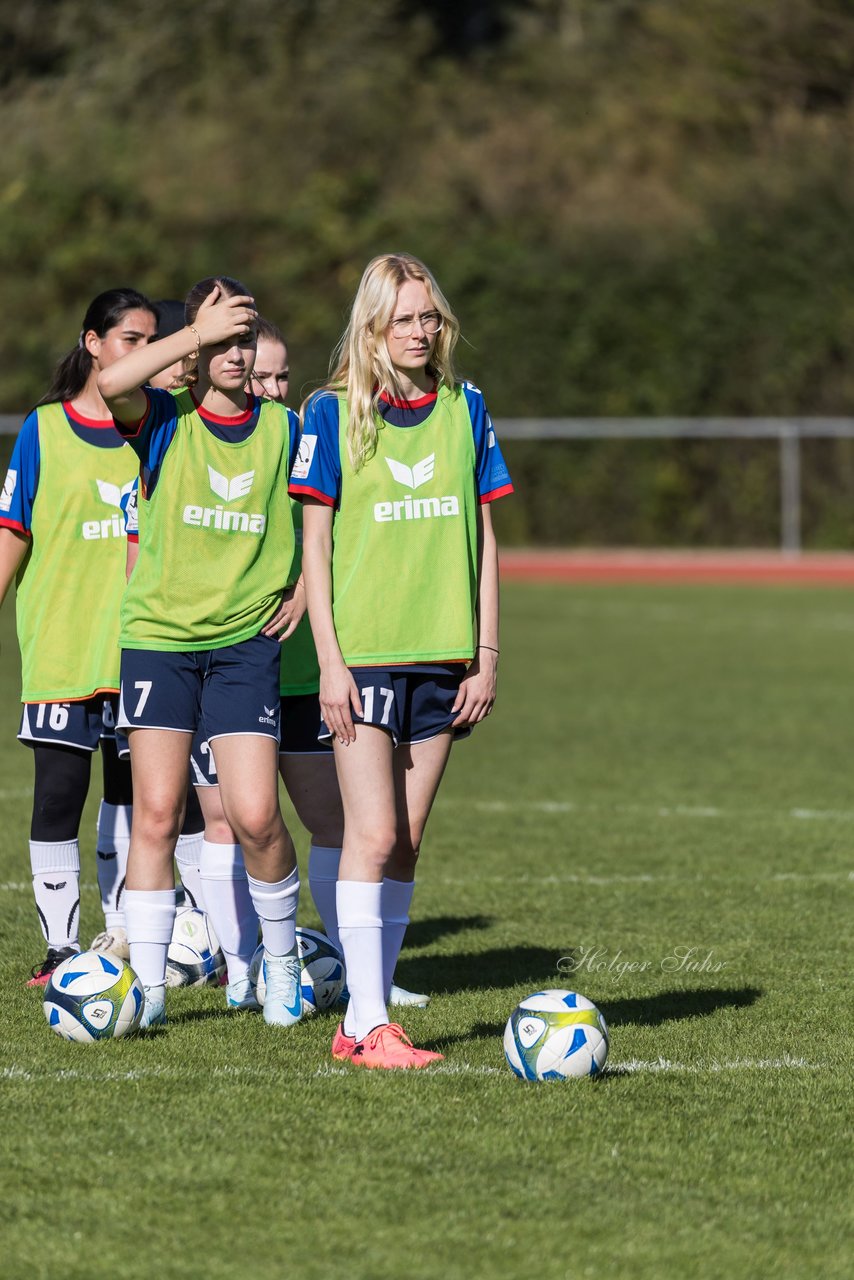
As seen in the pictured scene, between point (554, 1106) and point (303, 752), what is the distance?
1.53 m

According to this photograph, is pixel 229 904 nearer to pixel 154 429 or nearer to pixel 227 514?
pixel 227 514

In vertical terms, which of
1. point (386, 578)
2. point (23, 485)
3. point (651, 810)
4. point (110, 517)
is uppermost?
point (23, 485)

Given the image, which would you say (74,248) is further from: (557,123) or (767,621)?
(767,621)

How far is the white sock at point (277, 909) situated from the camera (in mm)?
5148

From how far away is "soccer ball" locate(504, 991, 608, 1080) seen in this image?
4.49 meters

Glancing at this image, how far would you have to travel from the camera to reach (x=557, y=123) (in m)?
36.1

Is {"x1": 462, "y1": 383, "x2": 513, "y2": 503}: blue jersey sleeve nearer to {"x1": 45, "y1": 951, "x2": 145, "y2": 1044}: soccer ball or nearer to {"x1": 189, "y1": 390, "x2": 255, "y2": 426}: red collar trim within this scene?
{"x1": 189, "y1": 390, "x2": 255, "y2": 426}: red collar trim

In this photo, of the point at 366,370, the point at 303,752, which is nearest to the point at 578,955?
the point at 303,752

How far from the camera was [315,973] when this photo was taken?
5449 millimetres

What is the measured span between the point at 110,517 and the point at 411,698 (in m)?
1.41

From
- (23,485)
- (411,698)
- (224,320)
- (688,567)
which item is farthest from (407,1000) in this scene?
(688,567)

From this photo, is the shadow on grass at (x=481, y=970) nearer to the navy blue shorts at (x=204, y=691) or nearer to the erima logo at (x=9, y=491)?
the navy blue shorts at (x=204, y=691)

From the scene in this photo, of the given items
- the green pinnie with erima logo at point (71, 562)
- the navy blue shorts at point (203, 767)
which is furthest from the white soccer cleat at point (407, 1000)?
the green pinnie with erima logo at point (71, 562)

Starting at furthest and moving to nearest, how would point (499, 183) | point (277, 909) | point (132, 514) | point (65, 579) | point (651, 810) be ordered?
point (499, 183) → point (651, 810) → point (65, 579) → point (132, 514) → point (277, 909)
